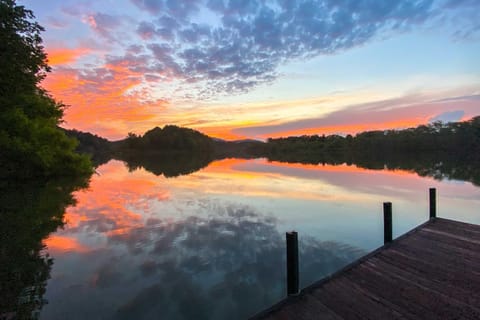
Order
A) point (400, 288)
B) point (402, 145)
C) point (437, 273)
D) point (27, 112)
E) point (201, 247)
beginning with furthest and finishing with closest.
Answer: point (402, 145) → point (27, 112) → point (201, 247) → point (437, 273) → point (400, 288)

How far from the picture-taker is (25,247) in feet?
18.3

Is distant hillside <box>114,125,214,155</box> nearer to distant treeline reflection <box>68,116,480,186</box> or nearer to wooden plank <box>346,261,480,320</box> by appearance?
distant treeline reflection <box>68,116,480,186</box>

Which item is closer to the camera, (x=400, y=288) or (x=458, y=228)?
(x=400, y=288)

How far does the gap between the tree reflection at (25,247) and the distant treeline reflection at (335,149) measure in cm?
1368

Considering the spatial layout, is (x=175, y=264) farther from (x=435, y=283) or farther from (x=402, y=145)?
(x=402, y=145)

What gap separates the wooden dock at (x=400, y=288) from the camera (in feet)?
9.23

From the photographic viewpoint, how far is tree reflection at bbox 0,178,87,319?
362cm

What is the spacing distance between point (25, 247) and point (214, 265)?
430 centimetres

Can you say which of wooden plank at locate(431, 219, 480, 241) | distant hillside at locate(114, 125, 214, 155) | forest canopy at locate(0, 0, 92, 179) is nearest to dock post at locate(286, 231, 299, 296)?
wooden plank at locate(431, 219, 480, 241)

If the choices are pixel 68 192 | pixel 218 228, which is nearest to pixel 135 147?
pixel 68 192

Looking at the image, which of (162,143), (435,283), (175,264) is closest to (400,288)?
(435,283)

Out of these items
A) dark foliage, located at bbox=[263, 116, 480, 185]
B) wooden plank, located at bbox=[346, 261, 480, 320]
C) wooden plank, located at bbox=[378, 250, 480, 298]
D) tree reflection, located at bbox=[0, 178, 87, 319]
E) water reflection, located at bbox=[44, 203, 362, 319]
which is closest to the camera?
wooden plank, located at bbox=[346, 261, 480, 320]

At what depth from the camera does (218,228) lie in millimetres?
7461

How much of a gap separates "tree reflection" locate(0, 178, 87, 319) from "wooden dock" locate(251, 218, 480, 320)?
11.3 ft
